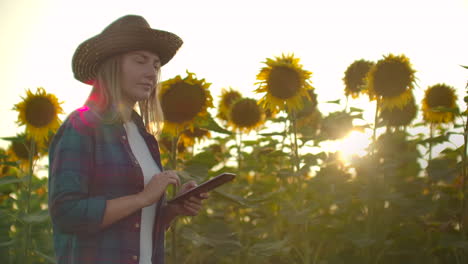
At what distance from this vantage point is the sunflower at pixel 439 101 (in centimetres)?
561

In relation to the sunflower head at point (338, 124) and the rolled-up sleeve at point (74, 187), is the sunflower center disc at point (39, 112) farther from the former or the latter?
the rolled-up sleeve at point (74, 187)

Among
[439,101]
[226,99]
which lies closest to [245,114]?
[226,99]

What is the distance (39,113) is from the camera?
518cm

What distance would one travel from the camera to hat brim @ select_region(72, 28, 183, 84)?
2.38 m

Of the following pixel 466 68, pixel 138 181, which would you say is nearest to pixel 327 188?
pixel 466 68

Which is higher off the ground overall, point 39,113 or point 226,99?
point 226,99

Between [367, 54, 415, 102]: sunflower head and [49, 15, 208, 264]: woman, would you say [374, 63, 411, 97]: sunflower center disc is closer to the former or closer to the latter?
[367, 54, 415, 102]: sunflower head

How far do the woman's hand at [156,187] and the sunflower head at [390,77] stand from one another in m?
3.31

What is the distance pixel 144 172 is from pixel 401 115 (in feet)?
14.0

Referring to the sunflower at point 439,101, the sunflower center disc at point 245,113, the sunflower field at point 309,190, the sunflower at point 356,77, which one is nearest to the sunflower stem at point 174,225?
the sunflower field at point 309,190

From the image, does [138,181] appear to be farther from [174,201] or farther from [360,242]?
[360,242]

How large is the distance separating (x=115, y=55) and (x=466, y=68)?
2890mm

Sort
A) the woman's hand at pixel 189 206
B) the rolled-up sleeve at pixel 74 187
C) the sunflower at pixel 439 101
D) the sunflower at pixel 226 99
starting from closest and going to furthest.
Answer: the rolled-up sleeve at pixel 74 187, the woman's hand at pixel 189 206, the sunflower at pixel 439 101, the sunflower at pixel 226 99

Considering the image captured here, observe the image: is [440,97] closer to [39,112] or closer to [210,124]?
Result: [210,124]
